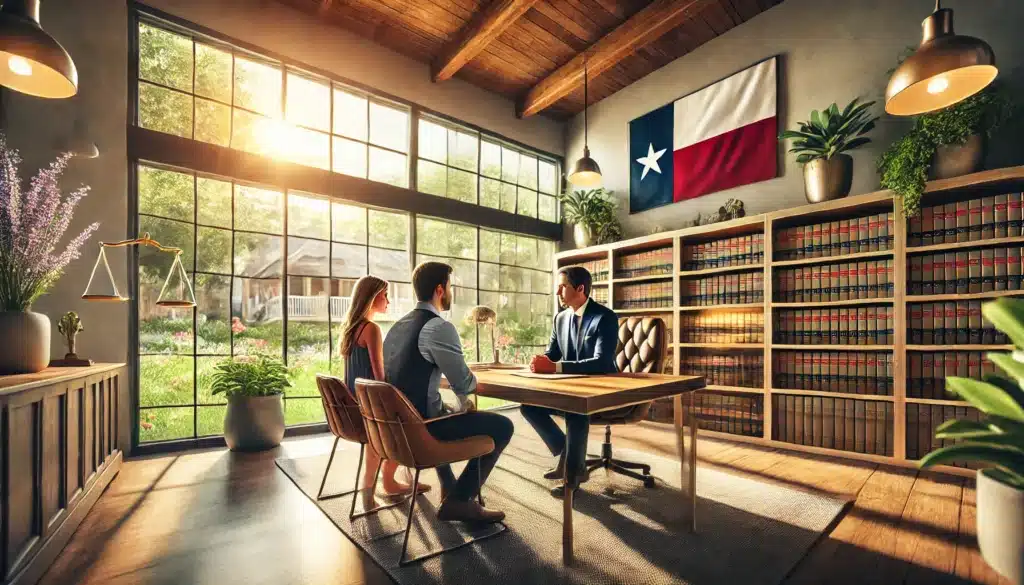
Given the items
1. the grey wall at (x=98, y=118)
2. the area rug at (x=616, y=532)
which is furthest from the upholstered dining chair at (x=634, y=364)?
the grey wall at (x=98, y=118)

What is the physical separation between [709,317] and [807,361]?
92 centimetres

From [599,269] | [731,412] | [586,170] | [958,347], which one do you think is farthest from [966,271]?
[599,269]

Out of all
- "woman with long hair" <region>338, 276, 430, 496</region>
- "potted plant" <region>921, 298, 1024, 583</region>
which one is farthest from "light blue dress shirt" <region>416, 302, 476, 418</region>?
"potted plant" <region>921, 298, 1024, 583</region>

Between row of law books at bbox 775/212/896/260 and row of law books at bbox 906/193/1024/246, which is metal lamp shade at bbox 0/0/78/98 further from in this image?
row of law books at bbox 906/193/1024/246

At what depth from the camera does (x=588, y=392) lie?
77.4 inches

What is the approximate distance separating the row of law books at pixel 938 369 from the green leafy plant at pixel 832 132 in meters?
1.67

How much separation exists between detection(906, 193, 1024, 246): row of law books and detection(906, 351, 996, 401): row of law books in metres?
0.79

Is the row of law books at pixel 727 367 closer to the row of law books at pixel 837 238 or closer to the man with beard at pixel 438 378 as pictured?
the row of law books at pixel 837 238

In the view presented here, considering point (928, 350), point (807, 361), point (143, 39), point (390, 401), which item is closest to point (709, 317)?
point (807, 361)

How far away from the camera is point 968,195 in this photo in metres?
3.28

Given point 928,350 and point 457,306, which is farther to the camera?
point 457,306

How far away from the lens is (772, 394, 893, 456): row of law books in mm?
3414

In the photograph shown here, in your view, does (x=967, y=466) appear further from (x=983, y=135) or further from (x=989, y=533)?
(x=989, y=533)

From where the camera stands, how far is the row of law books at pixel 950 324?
3.08 meters
